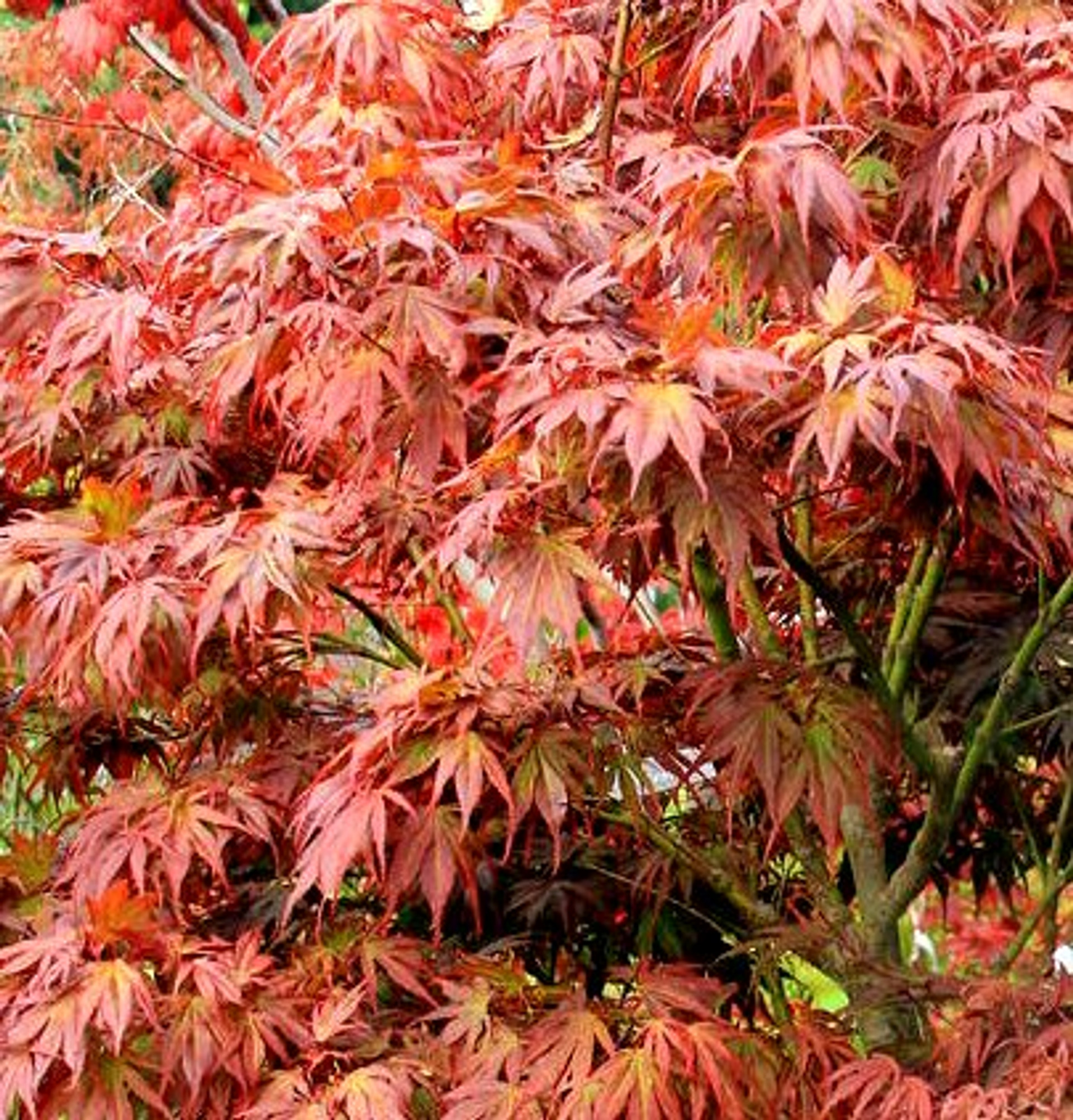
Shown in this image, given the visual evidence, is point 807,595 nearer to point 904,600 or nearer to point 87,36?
point 904,600

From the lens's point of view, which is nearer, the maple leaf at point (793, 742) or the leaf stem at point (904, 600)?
the maple leaf at point (793, 742)

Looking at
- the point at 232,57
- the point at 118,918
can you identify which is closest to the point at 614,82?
the point at 118,918

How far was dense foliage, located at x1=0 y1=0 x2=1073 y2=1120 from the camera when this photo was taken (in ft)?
7.19

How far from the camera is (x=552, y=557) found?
2.18m

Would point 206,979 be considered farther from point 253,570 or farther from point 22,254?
point 22,254

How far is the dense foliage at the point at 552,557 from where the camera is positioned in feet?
7.19

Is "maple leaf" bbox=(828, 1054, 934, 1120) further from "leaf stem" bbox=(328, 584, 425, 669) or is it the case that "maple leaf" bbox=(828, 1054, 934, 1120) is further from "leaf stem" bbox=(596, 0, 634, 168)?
"leaf stem" bbox=(596, 0, 634, 168)

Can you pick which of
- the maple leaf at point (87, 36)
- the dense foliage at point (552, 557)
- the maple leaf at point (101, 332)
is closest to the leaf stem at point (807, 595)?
the dense foliage at point (552, 557)

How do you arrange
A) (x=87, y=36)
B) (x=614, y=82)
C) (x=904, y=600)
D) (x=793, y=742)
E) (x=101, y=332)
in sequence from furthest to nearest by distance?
(x=87, y=36) → (x=904, y=600) → (x=614, y=82) → (x=101, y=332) → (x=793, y=742)

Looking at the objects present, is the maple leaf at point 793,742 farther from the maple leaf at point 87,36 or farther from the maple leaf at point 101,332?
the maple leaf at point 87,36

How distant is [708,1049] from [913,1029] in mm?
513

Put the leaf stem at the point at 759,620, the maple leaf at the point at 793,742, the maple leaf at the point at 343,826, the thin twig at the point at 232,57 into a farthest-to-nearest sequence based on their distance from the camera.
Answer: the thin twig at the point at 232,57 < the leaf stem at the point at 759,620 < the maple leaf at the point at 793,742 < the maple leaf at the point at 343,826

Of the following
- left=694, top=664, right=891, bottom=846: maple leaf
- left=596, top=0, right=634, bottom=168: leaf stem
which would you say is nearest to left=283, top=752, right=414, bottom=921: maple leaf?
left=694, top=664, right=891, bottom=846: maple leaf

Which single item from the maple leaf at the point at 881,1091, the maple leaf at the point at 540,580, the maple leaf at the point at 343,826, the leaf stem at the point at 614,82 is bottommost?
the maple leaf at the point at 881,1091
